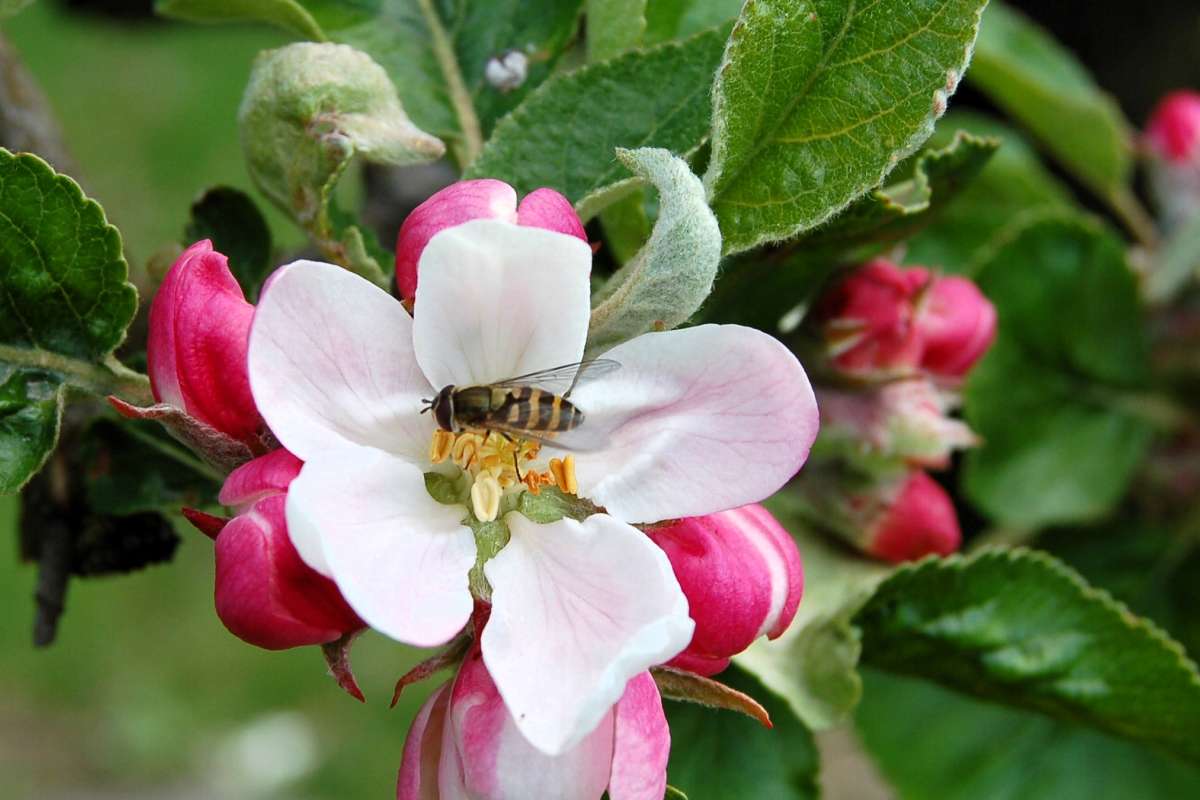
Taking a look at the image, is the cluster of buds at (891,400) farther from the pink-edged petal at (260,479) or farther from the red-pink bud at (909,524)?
the pink-edged petal at (260,479)

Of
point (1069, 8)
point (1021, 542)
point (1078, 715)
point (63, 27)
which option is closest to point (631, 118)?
point (1078, 715)

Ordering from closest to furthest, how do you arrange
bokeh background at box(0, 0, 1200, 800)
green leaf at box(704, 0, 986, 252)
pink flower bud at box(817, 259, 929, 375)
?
green leaf at box(704, 0, 986, 252)
pink flower bud at box(817, 259, 929, 375)
bokeh background at box(0, 0, 1200, 800)

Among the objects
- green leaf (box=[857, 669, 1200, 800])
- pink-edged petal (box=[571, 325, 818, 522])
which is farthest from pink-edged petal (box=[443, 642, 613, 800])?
green leaf (box=[857, 669, 1200, 800])

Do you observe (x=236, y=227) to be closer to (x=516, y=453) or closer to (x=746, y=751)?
(x=516, y=453)

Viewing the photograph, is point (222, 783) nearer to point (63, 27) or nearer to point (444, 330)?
point (63, 27)

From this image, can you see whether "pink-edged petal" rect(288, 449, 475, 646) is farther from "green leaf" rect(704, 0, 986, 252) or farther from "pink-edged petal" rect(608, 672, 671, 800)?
"green leaf" rect(704, 0, 986, 252)
